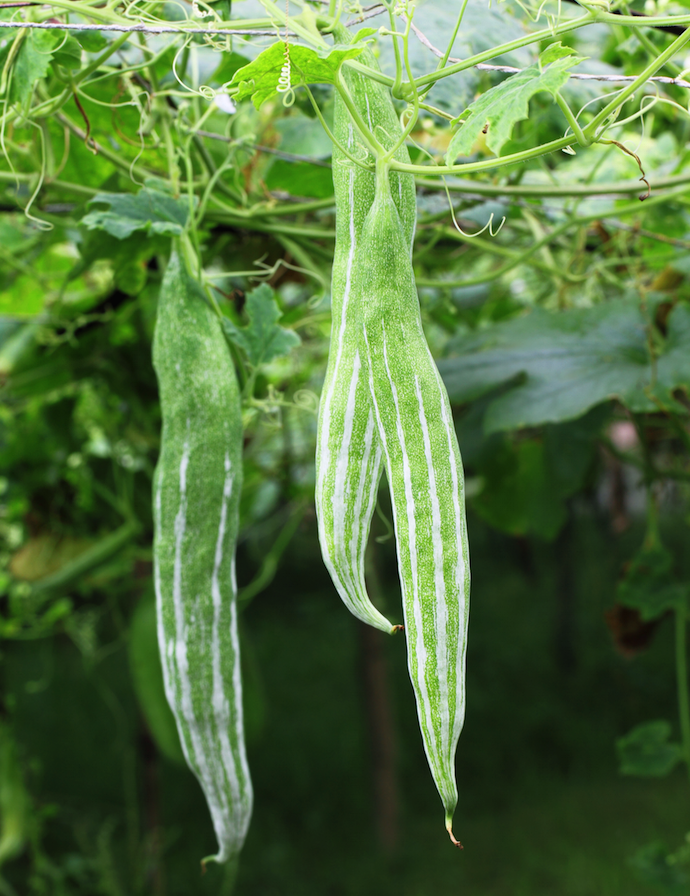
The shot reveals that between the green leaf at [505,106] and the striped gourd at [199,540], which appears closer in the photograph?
the green leaf at [505,106]

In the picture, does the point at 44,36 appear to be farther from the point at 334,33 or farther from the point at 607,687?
the point at 607,687

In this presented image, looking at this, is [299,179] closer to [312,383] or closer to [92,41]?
[92,41]

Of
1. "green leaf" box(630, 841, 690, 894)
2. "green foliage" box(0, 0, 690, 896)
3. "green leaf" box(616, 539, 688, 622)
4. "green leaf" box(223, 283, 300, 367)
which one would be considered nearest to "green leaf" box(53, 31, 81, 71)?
"green foliage" box(0, 0, 690, 896)

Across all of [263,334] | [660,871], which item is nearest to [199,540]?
[263,334]

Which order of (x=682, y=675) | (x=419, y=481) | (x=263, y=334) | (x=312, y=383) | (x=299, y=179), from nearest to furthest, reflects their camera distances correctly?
(x=419, y=481), (x=263, y=334), (x=299, y=179), (x=682, y=675), (x=312, y=383)

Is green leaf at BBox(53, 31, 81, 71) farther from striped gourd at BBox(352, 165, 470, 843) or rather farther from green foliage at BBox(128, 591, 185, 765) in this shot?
green foliage at BBox(128, 591, 185, 765)

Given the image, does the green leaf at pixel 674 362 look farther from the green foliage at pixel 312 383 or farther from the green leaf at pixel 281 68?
the green leaf at pixel 281 68

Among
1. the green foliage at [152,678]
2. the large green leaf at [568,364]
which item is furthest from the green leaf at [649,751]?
the green foliage at [152,678]
